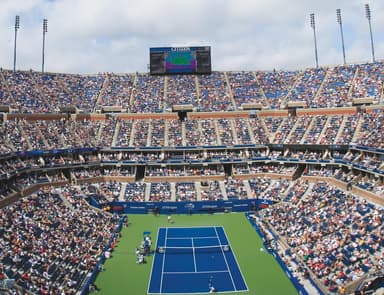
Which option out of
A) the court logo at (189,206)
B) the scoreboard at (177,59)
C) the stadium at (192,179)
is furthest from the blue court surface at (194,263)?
the scoreboard at (177,59)

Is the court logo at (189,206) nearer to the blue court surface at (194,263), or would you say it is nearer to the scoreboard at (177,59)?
the blue court surface at (194,263)

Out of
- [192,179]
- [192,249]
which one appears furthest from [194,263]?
[192,179]

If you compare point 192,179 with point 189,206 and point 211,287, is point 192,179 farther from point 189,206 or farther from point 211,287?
point 211,287

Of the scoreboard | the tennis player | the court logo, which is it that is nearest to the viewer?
the tennis player

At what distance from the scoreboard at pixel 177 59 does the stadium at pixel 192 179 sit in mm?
166

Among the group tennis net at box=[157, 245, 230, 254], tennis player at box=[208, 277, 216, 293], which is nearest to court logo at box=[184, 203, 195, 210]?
tennis net at box=[157, 245, 230, 254]

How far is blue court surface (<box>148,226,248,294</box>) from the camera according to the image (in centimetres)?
2428

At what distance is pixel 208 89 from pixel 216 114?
7.02m

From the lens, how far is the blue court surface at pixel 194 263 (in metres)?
24.3

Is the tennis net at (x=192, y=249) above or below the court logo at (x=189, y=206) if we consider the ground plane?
below

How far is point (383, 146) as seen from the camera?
3622cm

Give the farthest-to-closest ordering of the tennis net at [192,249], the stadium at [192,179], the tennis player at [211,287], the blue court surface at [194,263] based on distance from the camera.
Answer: the tennis net at [192,249]
the stadium at [192,179]
the blue court surface at [194,263]
the tennis player at [211,287]

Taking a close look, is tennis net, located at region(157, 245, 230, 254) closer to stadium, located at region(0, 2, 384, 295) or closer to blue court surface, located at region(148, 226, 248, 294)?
blue court surface, located at region(148, 226, 248, 294)

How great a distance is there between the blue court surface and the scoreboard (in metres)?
32.2
